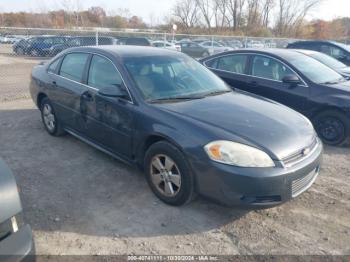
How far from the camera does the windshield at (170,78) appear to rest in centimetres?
364

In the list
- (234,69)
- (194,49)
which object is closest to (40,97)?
(234,69)

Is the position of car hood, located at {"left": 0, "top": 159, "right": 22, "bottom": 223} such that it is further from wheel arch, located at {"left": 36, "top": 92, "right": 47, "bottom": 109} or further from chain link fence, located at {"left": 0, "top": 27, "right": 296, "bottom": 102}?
chain link fence, located at {"left": 0, "top": 27, "right": 296, "bottom": 102}

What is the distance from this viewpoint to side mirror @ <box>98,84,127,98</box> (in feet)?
11.7

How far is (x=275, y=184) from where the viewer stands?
2.80 metres

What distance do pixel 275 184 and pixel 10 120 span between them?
17.7 feet

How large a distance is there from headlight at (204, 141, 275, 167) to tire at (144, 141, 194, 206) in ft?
1.08

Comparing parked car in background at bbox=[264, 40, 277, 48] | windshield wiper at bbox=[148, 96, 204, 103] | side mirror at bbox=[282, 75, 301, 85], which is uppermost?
parked car in background at bbox=[264, 40, 277, 48]

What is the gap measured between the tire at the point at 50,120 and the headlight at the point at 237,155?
3.04m

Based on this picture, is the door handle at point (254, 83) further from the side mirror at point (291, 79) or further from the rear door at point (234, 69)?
the side mirror at point (291, 79)

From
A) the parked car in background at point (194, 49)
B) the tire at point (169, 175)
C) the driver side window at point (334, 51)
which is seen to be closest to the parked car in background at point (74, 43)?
the parked car in background at point (194, 49)

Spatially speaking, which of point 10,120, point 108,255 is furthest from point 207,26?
point 108,255

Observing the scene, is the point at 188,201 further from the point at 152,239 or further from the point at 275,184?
the point at 275,184

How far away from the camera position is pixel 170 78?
12.7ft

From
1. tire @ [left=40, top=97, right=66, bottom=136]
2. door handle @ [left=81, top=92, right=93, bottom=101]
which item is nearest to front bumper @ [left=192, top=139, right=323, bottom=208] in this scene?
door handle @ [left=81, top=92, right=93, bottom=101]
